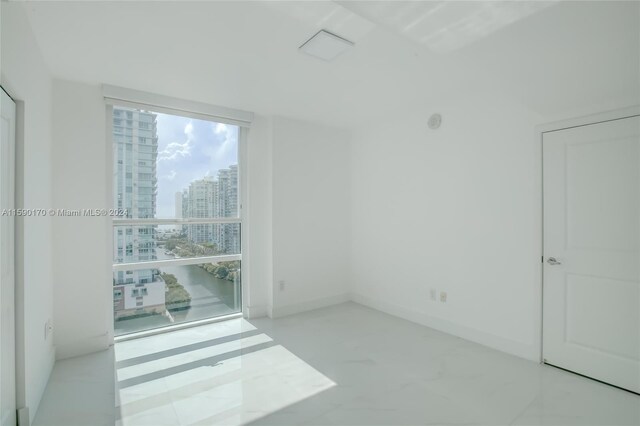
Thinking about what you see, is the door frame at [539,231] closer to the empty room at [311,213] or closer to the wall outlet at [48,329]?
the empty room at [311,213]

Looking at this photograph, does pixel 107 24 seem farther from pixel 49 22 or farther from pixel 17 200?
pixel 17 200

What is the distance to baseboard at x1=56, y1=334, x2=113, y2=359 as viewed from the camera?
297cm

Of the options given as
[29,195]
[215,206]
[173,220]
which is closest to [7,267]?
[29,195]

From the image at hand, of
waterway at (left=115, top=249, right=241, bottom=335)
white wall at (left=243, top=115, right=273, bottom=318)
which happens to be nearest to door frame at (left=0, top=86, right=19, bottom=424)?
waterway at (left=115, top=249, right=241, bottom=335)

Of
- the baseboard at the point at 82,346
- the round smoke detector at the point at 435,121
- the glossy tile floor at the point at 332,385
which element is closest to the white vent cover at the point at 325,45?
the round smoke detector at the point at 435,121

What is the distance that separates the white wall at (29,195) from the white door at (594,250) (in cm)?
394

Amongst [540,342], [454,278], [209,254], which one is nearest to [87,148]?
[209,254]

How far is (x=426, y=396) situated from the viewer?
2393mm

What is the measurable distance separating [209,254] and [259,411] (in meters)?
2.19

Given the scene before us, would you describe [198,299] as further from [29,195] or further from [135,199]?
[29,195]

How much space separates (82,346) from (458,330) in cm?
382

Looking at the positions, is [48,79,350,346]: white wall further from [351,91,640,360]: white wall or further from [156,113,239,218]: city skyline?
[351,91,640,360]: white wall

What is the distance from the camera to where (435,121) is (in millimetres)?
3730

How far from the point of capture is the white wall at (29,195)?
189 cm
